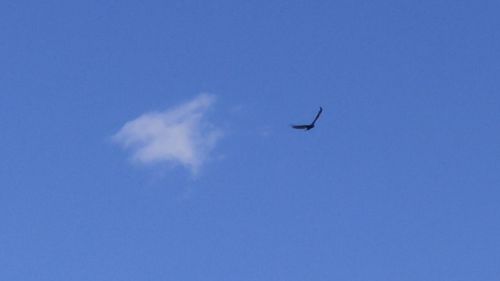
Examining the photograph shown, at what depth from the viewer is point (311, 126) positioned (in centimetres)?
10969
